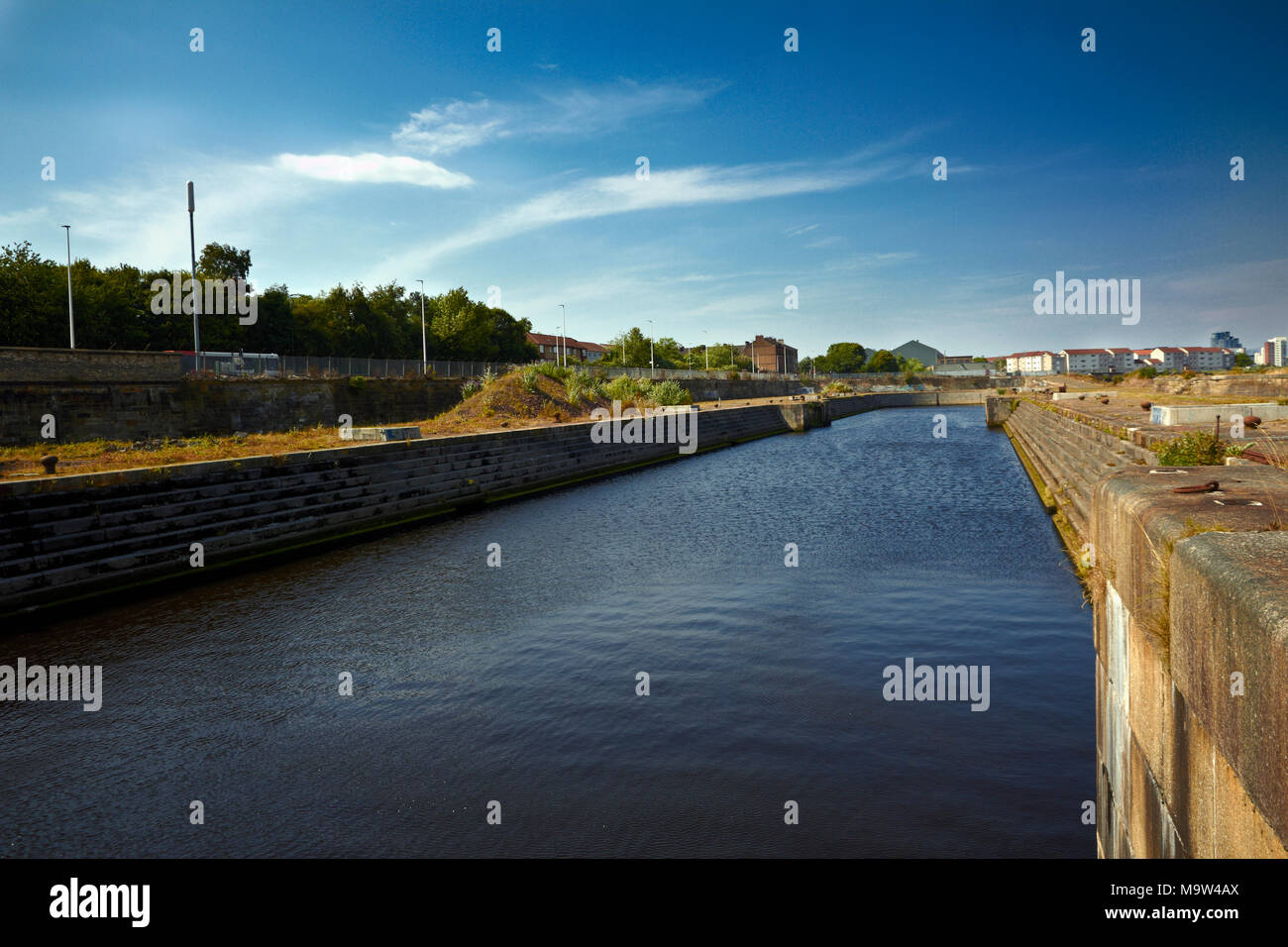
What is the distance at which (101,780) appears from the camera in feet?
25.0

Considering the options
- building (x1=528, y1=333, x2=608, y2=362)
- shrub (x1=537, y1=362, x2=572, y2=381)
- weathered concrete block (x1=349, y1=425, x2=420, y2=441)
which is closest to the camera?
weathered concrete block (x1=349, y1=425, x2=420, y2=441)

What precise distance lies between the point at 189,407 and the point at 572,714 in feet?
95.9

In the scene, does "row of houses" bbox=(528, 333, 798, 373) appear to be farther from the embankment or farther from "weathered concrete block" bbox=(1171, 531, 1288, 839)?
"weathered concrete block" bbox=(1171, 531, 1288, 839)

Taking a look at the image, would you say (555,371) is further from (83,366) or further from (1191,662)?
(1191,662)

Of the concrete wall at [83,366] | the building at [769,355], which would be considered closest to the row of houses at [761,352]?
the building at [769,355]

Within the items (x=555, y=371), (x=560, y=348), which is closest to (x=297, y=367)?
(x=555, y=371)

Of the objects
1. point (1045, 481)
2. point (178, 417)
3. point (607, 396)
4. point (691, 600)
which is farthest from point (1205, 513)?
point (607, 396)

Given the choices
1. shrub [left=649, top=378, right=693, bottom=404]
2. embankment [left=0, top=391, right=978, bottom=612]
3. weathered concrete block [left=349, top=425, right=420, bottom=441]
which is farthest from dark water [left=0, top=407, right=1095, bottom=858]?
shrub [left=649, top=378, right=693, bottom=404]

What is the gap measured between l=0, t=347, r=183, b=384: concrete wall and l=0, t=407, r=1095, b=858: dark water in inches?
687

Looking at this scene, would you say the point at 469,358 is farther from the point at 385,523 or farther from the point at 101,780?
the point at 101,780

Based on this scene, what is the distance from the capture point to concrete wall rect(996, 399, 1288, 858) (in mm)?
2789

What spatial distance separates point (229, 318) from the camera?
60438mm

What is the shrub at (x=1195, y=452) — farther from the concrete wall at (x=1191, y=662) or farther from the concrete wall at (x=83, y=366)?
the concrete wall at (x=83, y=366)
